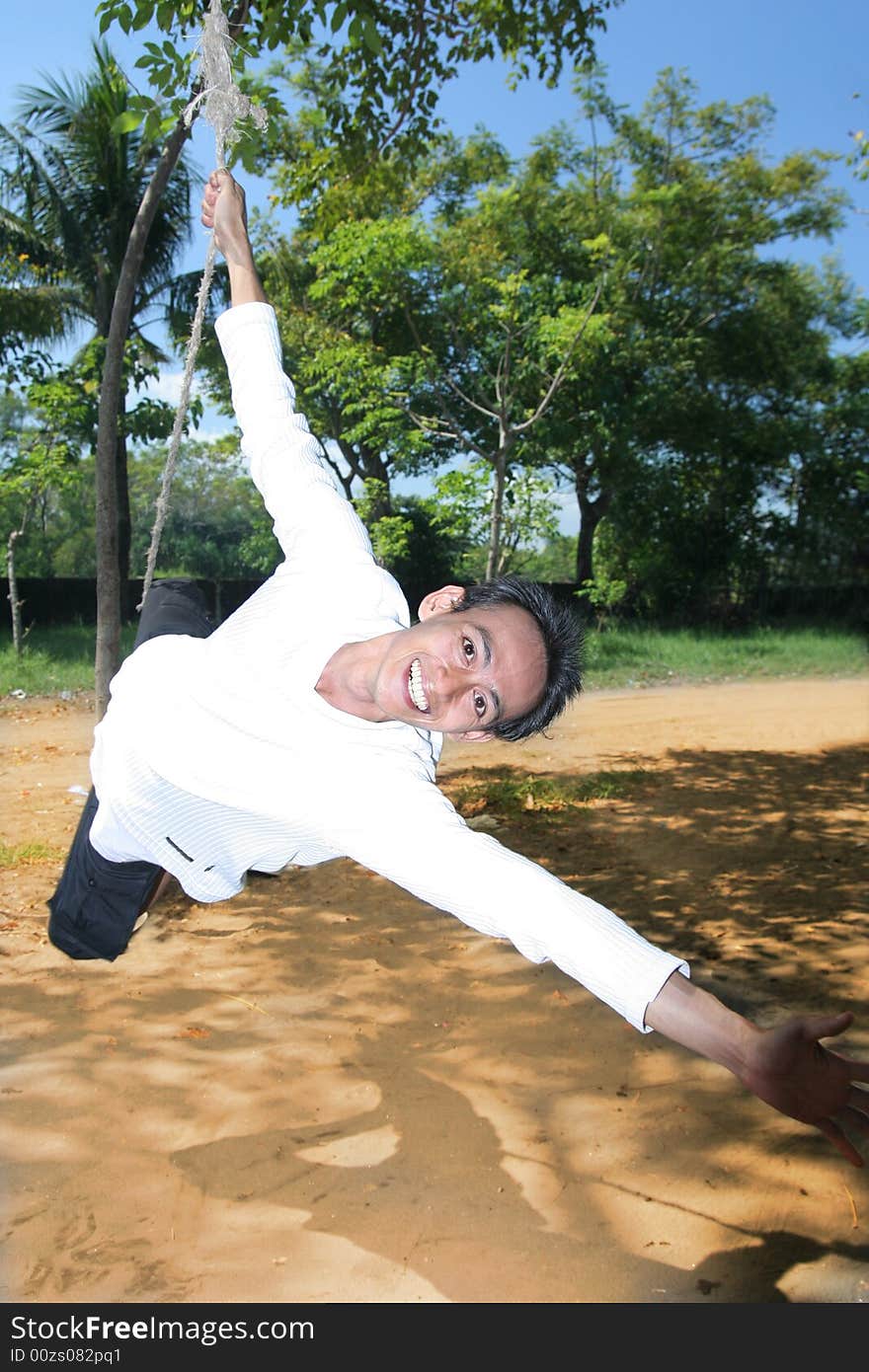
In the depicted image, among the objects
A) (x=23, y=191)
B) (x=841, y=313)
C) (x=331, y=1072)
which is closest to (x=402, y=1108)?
(x=331, y=1072)

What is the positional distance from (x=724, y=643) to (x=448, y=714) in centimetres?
1154

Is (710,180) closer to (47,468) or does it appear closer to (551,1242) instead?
(47,468)

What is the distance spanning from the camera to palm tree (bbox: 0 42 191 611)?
32.2 ft

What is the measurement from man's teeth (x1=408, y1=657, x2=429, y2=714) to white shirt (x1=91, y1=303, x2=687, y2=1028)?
0.24 ft

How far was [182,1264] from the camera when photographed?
7.42 ft

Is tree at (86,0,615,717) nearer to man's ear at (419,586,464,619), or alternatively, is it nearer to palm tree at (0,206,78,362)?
man's ear at (419,586,464,619)

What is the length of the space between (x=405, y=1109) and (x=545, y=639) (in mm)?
1638

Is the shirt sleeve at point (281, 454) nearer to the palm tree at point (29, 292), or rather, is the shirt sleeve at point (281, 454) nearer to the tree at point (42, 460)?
the tree at point (42, 460)

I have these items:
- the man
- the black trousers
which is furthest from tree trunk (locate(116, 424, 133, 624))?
the man

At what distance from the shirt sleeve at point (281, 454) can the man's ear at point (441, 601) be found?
0.15 metres

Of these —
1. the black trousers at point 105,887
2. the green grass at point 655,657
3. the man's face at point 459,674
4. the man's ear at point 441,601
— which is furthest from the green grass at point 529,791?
the man's face at point 459,674

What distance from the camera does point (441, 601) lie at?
1927 millimetres

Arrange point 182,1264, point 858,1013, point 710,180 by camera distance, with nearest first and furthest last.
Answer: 1. point 182,1264
2. point 858,1013
3. point 710,180

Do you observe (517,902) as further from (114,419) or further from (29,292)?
(29,292)
